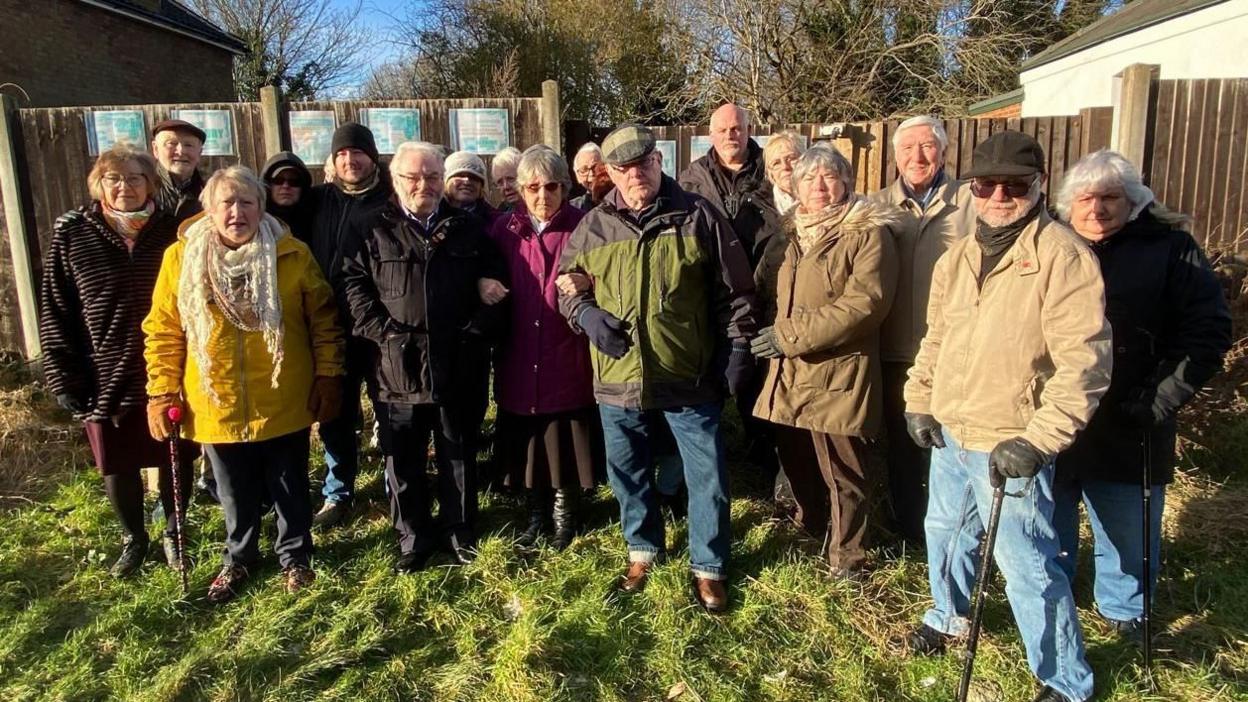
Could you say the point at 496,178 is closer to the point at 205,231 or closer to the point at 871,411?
the point at 205,231

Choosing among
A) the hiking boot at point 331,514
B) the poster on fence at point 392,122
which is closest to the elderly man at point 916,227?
the hiking boot at point 331,514

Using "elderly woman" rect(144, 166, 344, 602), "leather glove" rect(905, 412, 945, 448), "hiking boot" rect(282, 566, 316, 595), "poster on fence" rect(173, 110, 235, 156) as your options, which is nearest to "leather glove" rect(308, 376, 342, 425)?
"elderly woman" rect(144, 166, 344, 602)

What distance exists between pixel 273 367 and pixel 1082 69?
56.6 feet

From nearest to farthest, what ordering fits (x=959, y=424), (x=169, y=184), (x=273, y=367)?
(x=959, y=424)
(x=273, y=367)
(x=169, y=184)

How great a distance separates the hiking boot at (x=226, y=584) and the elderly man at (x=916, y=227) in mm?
3130

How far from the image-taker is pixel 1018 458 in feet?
7.48

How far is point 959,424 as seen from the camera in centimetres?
259

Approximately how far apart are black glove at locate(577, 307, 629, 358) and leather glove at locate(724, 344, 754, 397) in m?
0.44

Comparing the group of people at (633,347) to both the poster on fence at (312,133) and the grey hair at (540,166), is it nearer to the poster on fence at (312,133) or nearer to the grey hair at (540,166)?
the grey hair at (540,166)

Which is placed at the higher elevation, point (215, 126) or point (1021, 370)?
point (215, 126)

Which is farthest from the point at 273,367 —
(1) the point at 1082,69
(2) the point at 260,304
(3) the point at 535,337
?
(1) the point at 1082,69

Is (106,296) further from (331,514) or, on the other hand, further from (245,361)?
(331,514)

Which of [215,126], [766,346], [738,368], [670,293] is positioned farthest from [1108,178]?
[215,126]

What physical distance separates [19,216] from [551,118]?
4.27 m
